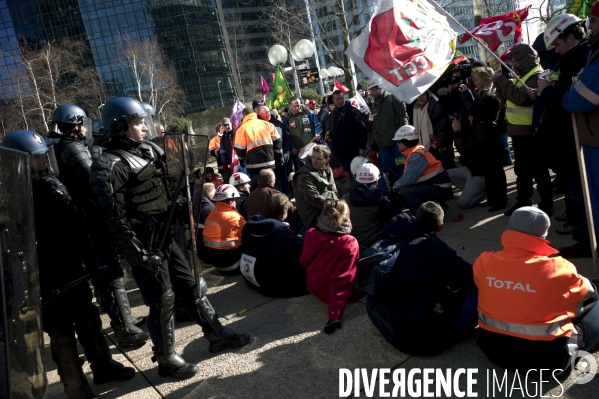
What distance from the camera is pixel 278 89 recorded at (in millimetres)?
12305

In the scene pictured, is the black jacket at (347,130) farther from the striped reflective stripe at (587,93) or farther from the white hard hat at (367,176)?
the striped reflective stripe at (587,93)

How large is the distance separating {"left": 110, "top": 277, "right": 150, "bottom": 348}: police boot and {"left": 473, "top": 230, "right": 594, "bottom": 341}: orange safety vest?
2990 mm

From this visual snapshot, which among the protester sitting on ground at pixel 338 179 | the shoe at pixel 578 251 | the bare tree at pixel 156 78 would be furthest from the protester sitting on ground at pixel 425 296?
the bare tree at pixel 156 78

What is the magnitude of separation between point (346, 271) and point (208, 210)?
261cm

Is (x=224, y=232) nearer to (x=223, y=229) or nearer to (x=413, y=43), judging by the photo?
(x=223, y=229)

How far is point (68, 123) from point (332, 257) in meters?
2.79

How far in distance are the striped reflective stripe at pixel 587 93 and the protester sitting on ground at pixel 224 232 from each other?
3412mm

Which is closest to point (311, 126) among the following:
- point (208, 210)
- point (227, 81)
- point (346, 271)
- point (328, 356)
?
point (208, 210)

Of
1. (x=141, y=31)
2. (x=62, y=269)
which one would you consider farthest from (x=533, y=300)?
(x=141, y=31)

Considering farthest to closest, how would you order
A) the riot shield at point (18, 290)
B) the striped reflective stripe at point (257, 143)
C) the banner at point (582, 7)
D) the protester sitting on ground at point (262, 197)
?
the striped reflective stripe at point (257, 143) < the banner at point (582, 7) < the protester sitting on ground at point (262, 197) < the riot shield at point (18, 290)

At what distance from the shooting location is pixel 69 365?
134 inches

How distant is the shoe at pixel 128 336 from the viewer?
434cm

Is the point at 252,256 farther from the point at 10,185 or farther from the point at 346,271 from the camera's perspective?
the point at 10,185

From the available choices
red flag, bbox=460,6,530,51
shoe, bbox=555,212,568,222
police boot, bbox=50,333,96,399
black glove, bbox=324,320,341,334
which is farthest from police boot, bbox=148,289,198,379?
red flag, bbox=460,6,530,51
